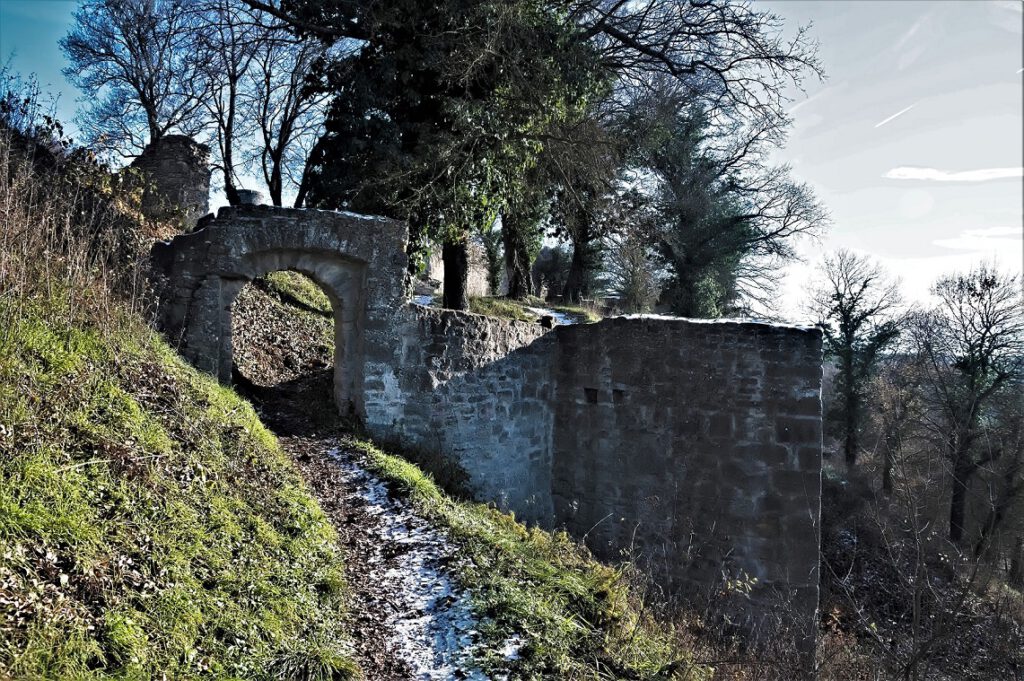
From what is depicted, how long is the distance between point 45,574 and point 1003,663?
1023cm

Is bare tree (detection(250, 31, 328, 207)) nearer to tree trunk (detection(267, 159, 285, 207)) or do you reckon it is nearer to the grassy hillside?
tree trunk (detection(267, 159, 285, 207))

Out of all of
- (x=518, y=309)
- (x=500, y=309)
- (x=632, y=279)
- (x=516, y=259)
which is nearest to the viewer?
(x=500, y=309)

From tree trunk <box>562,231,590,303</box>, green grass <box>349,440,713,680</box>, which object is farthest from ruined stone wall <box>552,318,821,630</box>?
tree trunk <box>562,231,590,303</box>

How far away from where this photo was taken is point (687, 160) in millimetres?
20578

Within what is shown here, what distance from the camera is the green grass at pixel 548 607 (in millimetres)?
3795

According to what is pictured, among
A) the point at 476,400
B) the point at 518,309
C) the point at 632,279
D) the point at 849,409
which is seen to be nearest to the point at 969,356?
the point at 849,409

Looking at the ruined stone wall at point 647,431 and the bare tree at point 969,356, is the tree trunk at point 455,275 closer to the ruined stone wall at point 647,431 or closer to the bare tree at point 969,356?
the ruined stone wall at point 647,431

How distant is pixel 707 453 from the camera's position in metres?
7.38

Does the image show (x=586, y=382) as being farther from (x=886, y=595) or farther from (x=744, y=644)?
(x=886, y=595)

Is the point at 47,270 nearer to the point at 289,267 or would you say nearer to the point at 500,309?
the point at 289,267

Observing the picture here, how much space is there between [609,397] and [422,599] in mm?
4581

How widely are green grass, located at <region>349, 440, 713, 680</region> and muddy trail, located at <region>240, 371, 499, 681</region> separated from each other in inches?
5.5

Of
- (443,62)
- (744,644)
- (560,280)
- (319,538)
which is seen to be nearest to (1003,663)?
(744,644)

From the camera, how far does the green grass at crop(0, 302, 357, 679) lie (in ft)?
8.25
